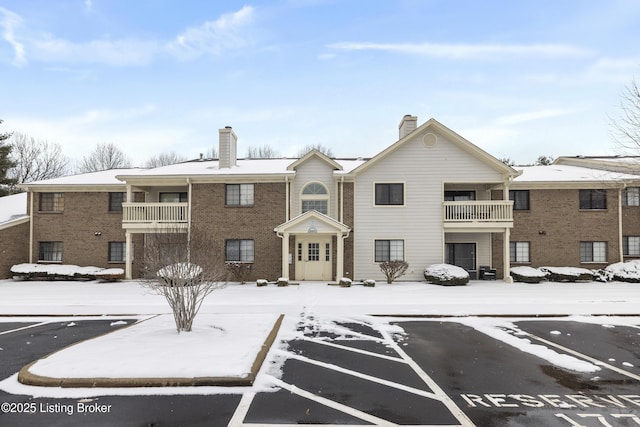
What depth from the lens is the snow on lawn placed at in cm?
588

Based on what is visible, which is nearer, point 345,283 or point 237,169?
point 345,283

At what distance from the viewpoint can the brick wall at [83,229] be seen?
22.6 m

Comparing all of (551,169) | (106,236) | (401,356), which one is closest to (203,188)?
(106,236)

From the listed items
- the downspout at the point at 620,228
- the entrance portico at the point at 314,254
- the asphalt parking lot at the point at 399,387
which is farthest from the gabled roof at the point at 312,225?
the downspout at the point at 620,228

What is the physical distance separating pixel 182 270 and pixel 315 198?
13.4m

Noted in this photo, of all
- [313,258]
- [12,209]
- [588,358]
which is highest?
[12,209]

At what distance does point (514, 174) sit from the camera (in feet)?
66.4

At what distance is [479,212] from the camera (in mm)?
20641

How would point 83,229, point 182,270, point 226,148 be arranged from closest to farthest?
point 182,270, point 83,229, point 226,148

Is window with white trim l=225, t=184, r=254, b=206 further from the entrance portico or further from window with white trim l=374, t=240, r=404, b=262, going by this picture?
window with white trim l=374, t=240, r=404, b=262

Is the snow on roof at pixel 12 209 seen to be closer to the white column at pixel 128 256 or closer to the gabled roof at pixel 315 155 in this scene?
the white column at pixel 128 256

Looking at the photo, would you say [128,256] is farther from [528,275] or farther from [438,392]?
[528,275]

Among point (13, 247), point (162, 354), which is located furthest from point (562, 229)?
point (13, 247)

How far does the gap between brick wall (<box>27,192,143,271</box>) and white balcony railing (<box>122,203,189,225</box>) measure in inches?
77.4
